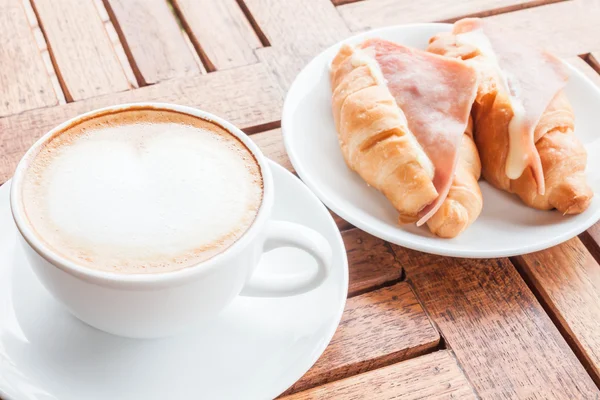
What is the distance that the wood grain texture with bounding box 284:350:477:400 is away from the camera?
54cm

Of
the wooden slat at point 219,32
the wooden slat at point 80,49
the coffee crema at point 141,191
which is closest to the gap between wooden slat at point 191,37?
the wooden slat at point 219,32

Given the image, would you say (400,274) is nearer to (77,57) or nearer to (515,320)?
(515,320)

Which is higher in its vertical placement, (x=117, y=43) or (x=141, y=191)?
(x=141, y=191)

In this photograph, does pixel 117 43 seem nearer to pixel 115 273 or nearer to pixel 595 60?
pixel 115 273

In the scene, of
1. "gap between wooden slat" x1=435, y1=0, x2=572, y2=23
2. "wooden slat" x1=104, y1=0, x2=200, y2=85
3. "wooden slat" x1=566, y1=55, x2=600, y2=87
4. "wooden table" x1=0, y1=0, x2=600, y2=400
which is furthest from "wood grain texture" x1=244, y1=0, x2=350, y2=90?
"wooden slat" x1=566, y1=55, x2=600, y2=87

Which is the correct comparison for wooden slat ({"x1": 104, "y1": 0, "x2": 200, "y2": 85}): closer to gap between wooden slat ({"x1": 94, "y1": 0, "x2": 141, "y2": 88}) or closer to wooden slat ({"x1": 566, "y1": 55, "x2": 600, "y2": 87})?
gap between wooden slat ({"x1": 94, "y1": 0, "x2": 141, "y2": 88})

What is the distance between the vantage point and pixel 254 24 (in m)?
0.91

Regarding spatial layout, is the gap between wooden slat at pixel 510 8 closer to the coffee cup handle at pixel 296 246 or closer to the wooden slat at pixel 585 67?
the wooden slat at pixel 585 67

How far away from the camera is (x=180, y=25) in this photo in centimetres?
89

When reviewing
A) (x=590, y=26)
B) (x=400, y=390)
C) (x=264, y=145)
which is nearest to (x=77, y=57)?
(x=264, y=145)

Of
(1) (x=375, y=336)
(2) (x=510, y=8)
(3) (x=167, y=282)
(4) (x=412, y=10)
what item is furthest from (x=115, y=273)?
(2) (x=510, y=8)

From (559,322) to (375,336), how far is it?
18 cm

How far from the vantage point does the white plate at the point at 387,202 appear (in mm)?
648

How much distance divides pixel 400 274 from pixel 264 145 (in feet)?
0.73
